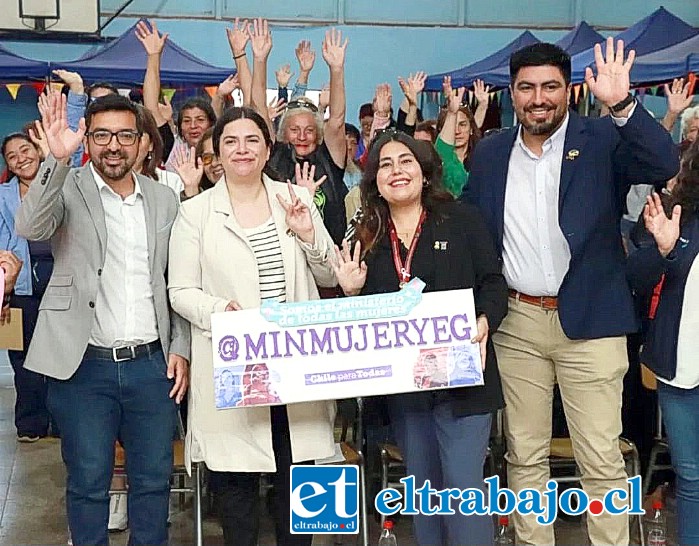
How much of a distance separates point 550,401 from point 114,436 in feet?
4.37

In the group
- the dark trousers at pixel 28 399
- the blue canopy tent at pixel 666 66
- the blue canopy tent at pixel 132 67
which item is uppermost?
the blue canopy tent at pixel 132 67

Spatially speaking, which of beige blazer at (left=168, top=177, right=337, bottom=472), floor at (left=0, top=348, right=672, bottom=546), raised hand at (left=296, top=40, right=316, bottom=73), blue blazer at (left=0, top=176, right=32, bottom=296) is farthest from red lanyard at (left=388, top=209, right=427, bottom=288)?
blue blazer at (left=0, top=176, right=32, bottom=296)

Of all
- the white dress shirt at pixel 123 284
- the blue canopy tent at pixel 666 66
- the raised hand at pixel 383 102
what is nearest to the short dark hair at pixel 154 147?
the white dress shirt at pixel 123 284

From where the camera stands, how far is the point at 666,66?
6238mm

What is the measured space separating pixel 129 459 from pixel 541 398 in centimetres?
127

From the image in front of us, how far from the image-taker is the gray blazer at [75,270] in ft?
9.14

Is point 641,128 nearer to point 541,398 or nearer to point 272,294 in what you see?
point 541,398

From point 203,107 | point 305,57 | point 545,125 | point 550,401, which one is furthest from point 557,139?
point 305,57

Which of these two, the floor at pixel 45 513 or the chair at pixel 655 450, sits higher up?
the chair at pixel 655 450

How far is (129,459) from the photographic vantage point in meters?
2.97

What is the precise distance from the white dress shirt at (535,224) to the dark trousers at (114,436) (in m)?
1.11

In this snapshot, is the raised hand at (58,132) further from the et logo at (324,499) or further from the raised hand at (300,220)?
the et logo at (324,499)

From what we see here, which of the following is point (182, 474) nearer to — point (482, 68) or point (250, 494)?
point (250, 494)

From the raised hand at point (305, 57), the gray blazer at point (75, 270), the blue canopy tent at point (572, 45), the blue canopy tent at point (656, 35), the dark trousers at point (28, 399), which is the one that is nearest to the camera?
the gray blazer at point (75, 270)
